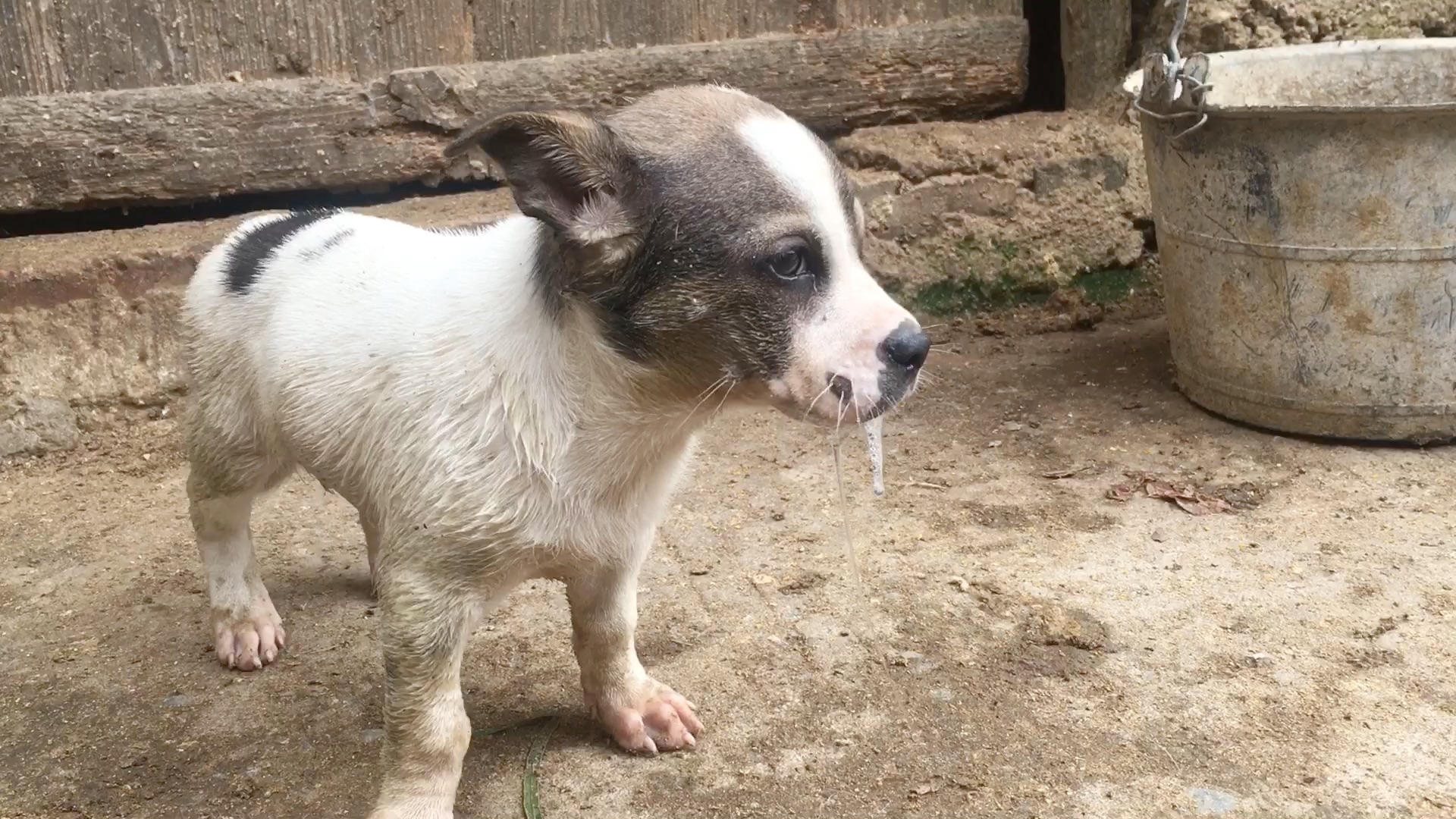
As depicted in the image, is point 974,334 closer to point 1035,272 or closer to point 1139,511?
point 1035,272

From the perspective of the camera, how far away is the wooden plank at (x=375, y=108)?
4539 millimetres

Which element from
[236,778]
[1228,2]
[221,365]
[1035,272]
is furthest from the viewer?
[1035,272]

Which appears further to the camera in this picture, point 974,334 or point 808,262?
point 974,334

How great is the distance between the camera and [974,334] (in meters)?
5.39

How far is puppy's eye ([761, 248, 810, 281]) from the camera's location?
2.32 metres

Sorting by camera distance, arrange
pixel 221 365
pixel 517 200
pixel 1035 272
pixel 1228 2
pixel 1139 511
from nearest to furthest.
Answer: pixel 517 200 → pixel 221 365 → pixel 1139 511 → pixel 1228 2 → pixel 1035 272

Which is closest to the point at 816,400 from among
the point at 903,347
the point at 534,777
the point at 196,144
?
the point at 903,347

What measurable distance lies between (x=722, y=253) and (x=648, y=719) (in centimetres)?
115

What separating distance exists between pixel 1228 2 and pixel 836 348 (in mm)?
3638

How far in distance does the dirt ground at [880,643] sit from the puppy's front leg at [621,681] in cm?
6

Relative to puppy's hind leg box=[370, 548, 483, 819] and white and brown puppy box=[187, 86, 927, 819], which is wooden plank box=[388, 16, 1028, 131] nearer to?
white and brown puppy box=[187, 86, 927, 819]

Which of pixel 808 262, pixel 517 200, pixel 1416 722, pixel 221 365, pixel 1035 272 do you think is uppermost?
pixel 517 200

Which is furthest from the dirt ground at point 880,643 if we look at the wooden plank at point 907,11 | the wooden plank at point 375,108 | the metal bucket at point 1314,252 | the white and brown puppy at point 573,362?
the wooden plank at point 907,11

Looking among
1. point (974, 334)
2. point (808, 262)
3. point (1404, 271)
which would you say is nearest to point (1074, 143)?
point (974, 334)
